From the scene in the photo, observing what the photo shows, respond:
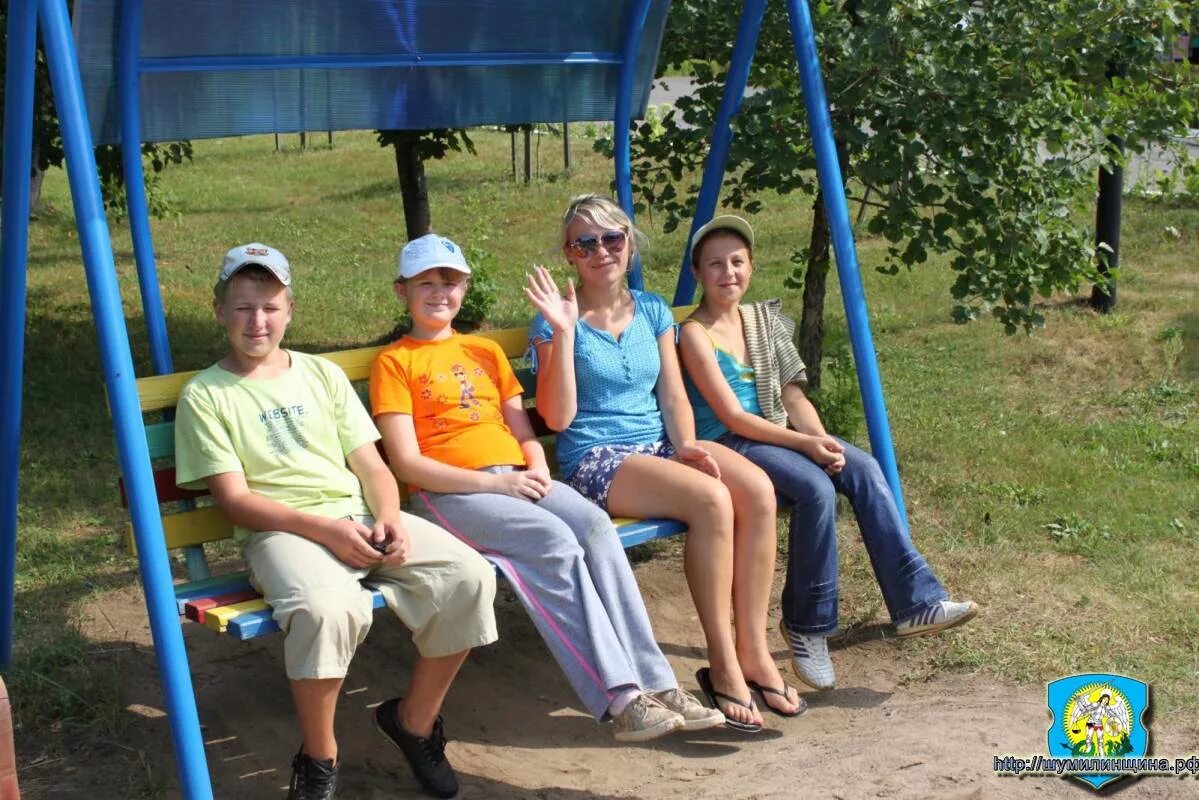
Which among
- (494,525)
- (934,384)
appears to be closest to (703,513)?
(494,525)

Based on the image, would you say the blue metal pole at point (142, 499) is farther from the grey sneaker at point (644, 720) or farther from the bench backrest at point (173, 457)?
the grey sneaker at point (644, 720)

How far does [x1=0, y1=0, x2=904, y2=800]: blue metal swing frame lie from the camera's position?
3.15 meters

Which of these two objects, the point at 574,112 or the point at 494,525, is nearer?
the point at 494,525

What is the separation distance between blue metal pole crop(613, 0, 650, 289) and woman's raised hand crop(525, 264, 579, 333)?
881 millimetres

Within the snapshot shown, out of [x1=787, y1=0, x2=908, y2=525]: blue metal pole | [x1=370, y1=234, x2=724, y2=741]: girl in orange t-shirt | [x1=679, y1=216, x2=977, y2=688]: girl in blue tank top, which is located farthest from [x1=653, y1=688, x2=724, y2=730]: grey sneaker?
[x1=787, y1=0, x2=908, y2=525]: blue metal pole

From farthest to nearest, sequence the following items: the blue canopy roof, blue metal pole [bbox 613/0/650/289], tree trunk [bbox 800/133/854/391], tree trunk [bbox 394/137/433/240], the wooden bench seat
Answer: tree trunk [bbox 394/137/433/240], tree trunk [bbox 800/133/854/391], blue metal pole [bbox 613/0/650/289], the blue canopy roof, the wooden bench seat

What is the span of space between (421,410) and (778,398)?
1138mm

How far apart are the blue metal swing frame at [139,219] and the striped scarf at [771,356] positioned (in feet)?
0.70

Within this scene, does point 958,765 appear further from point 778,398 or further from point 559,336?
point 559,336

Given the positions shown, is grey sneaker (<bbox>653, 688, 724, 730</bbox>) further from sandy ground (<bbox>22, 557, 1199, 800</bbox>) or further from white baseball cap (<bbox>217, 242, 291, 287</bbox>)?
white baseball cap (<bbox>217, 242, 291, 287</bbox>)

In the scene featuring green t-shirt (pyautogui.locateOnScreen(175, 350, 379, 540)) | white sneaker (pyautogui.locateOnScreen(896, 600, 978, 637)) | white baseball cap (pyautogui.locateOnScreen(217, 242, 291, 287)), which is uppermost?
Answer: white baseball cap (pyautogui.locateOnScreen(217, 242, 291, 287))

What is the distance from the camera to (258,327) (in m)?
3.59

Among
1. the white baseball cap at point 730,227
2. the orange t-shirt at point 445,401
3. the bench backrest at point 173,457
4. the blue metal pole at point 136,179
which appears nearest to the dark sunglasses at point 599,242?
the white baseball cap at point 730,227

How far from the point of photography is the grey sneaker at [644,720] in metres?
3.39
